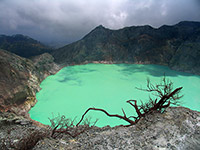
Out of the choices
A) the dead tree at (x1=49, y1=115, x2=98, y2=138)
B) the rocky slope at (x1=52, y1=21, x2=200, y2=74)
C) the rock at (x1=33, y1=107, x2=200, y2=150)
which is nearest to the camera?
the rock at (x1=33, y1=107, x2=200, y2=150)

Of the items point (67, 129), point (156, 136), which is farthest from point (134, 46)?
point (156, 136)

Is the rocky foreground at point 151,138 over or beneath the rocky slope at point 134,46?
beneath

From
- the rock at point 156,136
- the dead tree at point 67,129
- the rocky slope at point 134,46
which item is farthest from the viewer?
the rocky slope at point 134,46

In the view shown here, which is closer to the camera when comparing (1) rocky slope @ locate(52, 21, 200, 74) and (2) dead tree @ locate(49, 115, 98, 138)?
(2) dead tree @ locate(49, 115, 98, 138)

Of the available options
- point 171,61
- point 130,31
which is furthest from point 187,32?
point 130,31

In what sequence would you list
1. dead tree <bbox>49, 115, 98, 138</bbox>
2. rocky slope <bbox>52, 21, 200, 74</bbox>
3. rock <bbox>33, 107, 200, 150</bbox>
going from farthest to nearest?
rocky slope <bbox>52, 21, 200, 74</bbox> < dead tree <bbox>49, 115, 98, 138</bbox> < rock <bbox>33, 107, 200, 150</bbox>

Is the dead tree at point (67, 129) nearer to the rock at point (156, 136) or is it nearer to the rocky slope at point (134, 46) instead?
the rock at point (156, 136)

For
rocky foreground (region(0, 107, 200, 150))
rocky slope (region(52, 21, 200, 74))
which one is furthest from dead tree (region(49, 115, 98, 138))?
rocky slope (region(52, 21, 200, 74))

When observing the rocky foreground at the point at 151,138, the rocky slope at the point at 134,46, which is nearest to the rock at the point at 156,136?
the rocky foreground at the point at 151,138

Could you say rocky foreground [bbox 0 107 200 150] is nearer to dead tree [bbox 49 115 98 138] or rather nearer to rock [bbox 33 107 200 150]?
rock [bbox 33 107 200 150]
